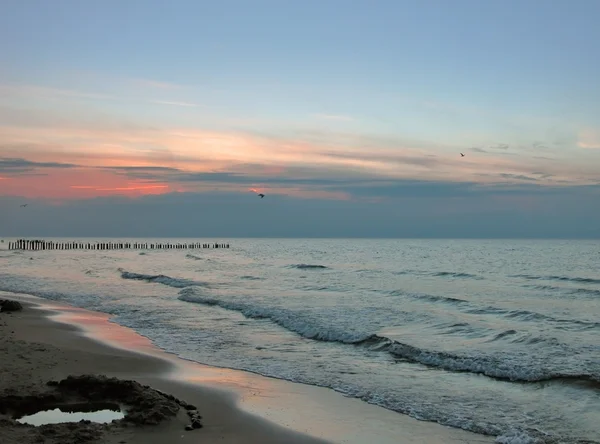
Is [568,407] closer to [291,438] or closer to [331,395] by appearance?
[331,395]

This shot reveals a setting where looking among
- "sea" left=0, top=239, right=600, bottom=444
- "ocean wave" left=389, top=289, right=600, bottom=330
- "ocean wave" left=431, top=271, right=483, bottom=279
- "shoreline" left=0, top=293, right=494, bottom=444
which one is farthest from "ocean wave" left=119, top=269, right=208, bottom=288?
"ocean wave" left=431, top=271, right=483, bottom=279

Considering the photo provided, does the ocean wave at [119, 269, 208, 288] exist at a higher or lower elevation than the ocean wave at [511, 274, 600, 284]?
lower

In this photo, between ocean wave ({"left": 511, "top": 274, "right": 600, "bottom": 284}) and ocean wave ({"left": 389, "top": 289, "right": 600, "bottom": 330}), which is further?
ocean wave ({"left": 511, "top": 274, "right": 600, "bottom": 284})

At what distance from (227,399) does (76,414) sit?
272 centimetres

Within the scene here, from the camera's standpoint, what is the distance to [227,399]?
1025 cm

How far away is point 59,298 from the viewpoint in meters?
28.0

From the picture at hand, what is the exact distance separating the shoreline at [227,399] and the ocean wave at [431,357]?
416cm

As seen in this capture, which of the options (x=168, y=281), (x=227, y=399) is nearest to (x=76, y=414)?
(x=227, y=399)

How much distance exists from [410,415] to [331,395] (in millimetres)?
1802

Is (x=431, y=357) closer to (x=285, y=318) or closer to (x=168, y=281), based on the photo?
(x=285, y=318)

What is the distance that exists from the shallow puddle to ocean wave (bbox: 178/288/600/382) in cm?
812

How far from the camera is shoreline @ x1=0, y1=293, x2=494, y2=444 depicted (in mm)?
8312

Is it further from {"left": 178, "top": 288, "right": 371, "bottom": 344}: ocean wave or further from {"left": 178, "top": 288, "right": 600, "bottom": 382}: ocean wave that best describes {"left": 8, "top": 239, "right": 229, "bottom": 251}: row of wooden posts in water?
{"left": 178, "top": 288, "right": 600, "bottom": 382}: ocean wave

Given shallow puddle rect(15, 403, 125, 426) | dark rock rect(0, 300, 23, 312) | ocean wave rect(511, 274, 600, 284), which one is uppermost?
shallow puddle rect(15, 403, 125, 426)
